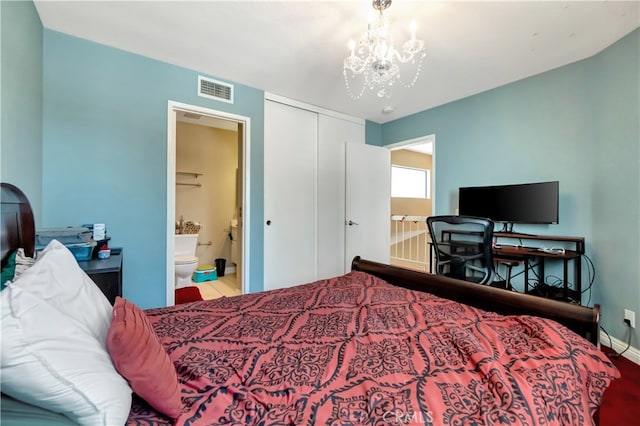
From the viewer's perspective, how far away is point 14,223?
4.32 feet

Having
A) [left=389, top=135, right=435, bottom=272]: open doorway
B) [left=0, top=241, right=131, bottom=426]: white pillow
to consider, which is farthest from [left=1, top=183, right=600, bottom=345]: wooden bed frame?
[left=389, top=135, right=435, bottom=272]: open doorway

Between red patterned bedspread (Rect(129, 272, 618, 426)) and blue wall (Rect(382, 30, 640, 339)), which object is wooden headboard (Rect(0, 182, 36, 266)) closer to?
red patterned bedspread (Rect(129, 272, 618, 426))

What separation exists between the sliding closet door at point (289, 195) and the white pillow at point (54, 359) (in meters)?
2.59

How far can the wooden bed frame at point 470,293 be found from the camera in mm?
1198

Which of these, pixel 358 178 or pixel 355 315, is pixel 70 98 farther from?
pixel 358 178

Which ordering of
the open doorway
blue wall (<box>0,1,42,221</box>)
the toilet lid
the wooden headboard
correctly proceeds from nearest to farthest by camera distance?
the wooden headboard < blue wall (<box>0,1,42,221</box>) < the toilet lid < the open doorway

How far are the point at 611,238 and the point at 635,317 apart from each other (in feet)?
2.00

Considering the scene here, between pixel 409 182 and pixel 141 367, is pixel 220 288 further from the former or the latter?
pixel 409 182

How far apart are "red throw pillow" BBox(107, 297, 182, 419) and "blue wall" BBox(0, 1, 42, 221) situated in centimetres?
145

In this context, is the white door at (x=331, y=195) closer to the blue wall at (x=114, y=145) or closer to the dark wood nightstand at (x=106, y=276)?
the blue wall at (x=114, y=145)

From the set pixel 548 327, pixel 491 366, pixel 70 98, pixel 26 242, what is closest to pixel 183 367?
pixel 491 366

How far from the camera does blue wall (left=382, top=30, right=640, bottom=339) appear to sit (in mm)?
2180

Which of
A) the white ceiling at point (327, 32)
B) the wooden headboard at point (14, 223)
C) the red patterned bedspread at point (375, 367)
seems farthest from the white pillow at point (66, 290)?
the white ceiling at point (327, 32)

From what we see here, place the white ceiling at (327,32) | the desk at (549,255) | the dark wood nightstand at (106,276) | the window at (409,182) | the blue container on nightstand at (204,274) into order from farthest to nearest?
1. the window at (409,182)
2. the blue container on nightstand at (204,274)
3. the desk at (549,255)
4. the white ceiling at (327,32)
5. the dark wood nightstand at (106,276)
